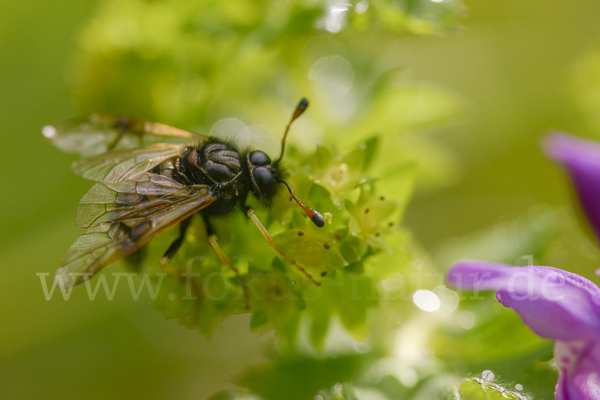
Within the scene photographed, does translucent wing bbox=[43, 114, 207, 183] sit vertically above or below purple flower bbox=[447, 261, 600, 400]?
above

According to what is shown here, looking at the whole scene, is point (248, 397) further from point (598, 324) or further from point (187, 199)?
point (598, 324)

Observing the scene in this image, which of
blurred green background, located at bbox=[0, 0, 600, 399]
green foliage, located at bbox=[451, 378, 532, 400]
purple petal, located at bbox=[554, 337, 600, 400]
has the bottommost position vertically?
blurred green background, located at bbox=[0, 0, 600, 399]

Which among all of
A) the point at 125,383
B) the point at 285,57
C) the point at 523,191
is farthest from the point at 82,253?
the point at 523,191

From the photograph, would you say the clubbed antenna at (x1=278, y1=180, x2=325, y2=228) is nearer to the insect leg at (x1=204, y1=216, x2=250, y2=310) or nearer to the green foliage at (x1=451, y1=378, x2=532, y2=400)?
the insect leg at (x1=204, y1=216, x2=250, y2=310)

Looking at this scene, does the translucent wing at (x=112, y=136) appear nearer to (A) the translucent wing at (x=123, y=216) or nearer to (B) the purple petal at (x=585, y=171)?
(A) the translucent wing at (x=123, y=216)

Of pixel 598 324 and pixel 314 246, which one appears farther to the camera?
pixel 314 246

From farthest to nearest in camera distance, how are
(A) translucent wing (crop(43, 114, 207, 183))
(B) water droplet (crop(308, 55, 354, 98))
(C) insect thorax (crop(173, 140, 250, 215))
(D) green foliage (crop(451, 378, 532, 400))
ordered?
(B) water droplet (crop(308, 55, 354, 98))
(A) translucent wing (crop(43, 114, 207, 183))
(C) insect thorax (crop(173, 140, 250, 215))
(D) green foliage (crop(451, 378, 532, 400))

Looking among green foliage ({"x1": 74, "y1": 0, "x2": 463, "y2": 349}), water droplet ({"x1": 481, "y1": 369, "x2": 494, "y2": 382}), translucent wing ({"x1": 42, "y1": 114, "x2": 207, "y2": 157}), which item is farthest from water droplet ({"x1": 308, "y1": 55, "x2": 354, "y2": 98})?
water droplet ({"x1": 481, "y1": 369, "x2": 494, "y2": 382})

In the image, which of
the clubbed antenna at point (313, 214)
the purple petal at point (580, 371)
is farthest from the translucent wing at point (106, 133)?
the purple petal at point (580, 371)
